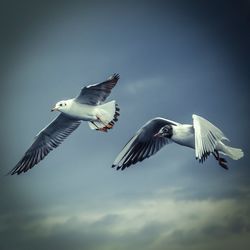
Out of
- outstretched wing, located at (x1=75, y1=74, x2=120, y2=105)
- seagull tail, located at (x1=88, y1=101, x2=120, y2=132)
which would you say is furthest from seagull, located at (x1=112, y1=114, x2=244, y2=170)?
outstretched wing, located at (x1=75, y1=74, x2=120, y2=105)

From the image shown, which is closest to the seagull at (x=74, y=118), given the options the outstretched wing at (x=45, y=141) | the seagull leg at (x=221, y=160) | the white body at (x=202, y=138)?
the outstretched wing at (x=45, y=141)

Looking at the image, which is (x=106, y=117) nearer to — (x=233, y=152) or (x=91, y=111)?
(x=91, y=111)

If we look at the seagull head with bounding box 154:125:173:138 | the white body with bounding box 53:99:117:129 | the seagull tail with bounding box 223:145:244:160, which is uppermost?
the seagull tail with bounding box 223:145:244:160

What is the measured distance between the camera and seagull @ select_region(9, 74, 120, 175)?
2996 millimetres

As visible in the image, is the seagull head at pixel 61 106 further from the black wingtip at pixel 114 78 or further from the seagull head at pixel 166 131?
the seagull head at pixel 166 131

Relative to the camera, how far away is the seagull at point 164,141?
2.96 metres

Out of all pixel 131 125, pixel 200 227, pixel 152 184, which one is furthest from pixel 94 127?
pixel 200 227

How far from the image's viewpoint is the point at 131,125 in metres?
3.10

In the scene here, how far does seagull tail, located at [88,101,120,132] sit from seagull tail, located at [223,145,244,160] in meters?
0.50

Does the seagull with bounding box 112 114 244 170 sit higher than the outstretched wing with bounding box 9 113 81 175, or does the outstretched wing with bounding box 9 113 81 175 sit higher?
the seagull with bounding box 112 114 244 170

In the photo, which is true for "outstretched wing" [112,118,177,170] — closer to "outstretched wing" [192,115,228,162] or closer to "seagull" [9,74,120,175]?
"seagull" [9,74,120,175]

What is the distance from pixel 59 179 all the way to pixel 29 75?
1.58 ft

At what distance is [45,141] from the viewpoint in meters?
3.08

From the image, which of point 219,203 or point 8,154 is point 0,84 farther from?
point 219,203
